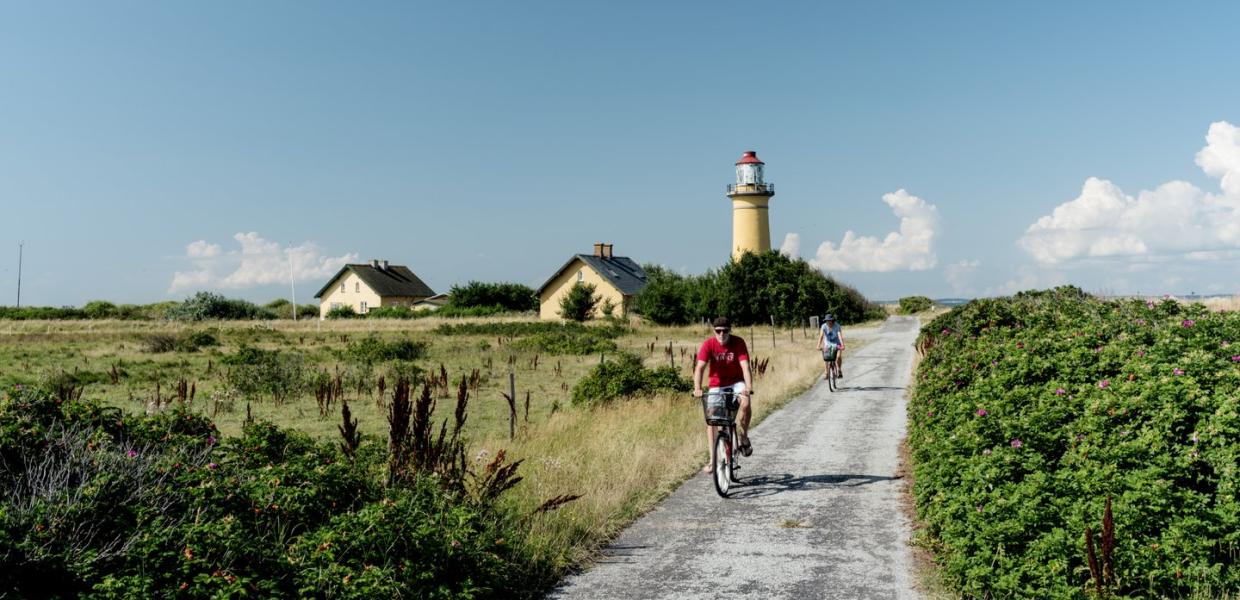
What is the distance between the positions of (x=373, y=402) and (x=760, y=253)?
40775 mm

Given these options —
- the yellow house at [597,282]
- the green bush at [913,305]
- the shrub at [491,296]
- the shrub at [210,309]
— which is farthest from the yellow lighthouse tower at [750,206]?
the shrub at [210,309]

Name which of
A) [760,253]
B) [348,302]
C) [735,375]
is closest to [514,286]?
[348,302]

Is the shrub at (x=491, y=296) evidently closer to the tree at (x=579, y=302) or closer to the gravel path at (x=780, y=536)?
the tree at (x=579, y=302)

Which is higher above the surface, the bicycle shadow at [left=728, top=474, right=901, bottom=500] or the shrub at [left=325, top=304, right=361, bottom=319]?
the shrub at [left=325, top=304, right=361, bottom=319]

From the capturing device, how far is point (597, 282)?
212 ft

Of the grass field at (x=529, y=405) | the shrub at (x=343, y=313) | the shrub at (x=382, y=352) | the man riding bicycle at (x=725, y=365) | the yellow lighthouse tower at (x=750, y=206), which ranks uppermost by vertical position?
the yellow lighthouse tower at (x=750, y=206)

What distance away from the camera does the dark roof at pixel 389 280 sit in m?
79.2

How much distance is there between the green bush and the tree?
34546 millimetres

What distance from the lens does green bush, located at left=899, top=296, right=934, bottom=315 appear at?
273ft

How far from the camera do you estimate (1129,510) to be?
5.31 metres

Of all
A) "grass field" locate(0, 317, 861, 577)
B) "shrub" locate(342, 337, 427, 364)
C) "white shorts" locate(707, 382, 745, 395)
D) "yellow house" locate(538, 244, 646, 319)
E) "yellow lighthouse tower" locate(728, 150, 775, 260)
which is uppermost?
"yellow lighthouse tower" locate(728, 150, 775, 260)

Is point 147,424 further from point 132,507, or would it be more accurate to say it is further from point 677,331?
point 677,331

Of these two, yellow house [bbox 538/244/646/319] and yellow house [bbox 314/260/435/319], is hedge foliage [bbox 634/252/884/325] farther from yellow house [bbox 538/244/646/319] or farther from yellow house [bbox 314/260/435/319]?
yellow house [bbox 314/260/435/319]

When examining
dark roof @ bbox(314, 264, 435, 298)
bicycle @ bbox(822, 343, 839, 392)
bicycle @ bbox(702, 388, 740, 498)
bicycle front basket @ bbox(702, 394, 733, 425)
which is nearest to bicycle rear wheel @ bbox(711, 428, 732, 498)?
bicycle @ bbox(702, 388, 740, 498)
